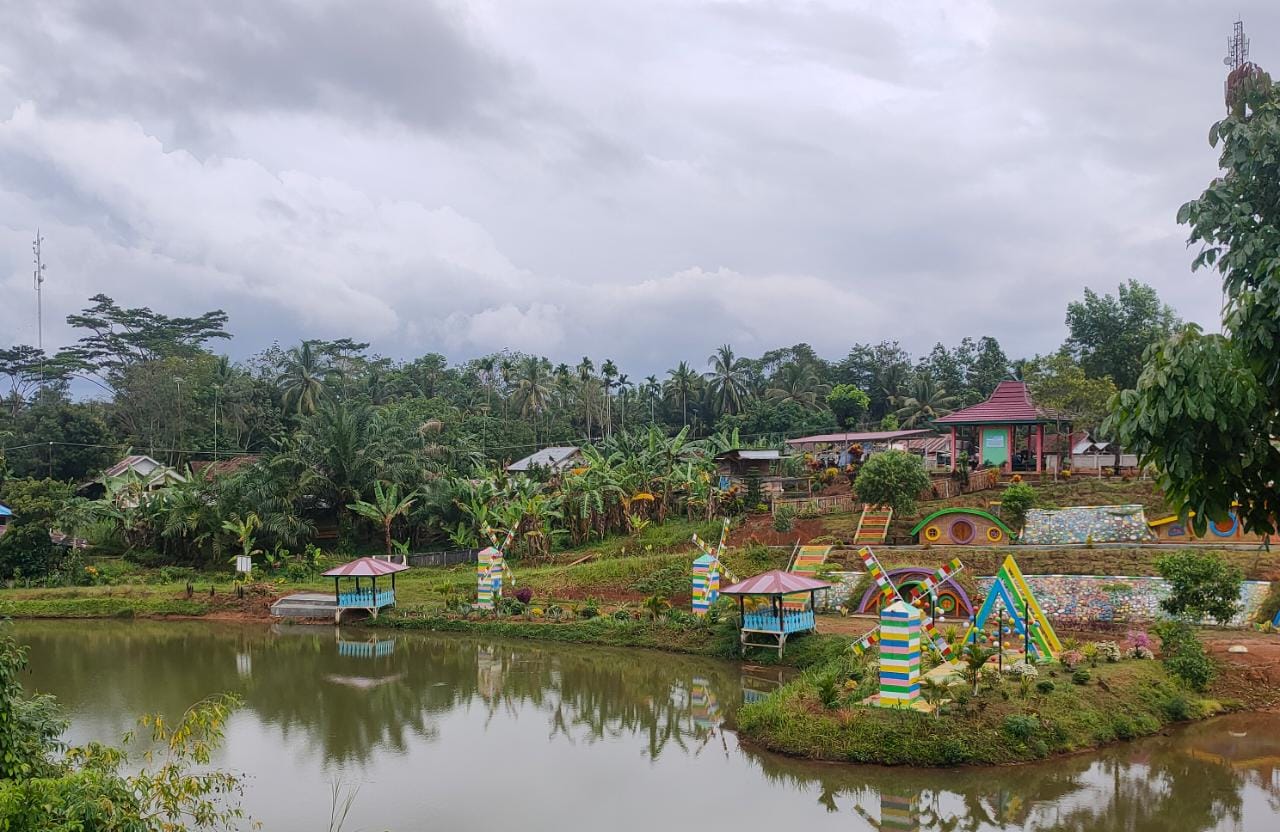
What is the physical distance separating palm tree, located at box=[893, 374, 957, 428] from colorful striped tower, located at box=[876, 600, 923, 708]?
3678 cm

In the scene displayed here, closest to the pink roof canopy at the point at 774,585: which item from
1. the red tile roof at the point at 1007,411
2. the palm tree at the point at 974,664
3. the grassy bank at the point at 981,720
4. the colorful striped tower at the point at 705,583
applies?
the colorful striped tower at the point at 705,583

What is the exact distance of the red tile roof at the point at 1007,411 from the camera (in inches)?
1249

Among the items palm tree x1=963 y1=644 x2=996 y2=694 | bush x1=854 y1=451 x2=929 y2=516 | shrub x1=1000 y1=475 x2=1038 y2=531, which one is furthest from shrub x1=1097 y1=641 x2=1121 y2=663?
bush x1=854 y1=451 x2=929 y2=516

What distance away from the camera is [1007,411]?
32.4 meters

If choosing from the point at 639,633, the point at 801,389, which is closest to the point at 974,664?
the point at 639,633

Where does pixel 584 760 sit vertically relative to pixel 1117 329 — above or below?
below

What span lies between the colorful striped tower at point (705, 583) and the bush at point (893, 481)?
633 cm

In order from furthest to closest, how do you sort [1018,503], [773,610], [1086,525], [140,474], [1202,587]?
[140,474]
[1018,503]
[1086,525]
[773,610]
[1202,587]

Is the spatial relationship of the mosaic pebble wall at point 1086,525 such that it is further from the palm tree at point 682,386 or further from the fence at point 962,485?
the palm tree at point 682,386

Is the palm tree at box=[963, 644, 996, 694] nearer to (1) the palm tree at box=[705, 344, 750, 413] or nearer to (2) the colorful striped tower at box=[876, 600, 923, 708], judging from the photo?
(2) the colorful striped tower at box=[876, 600, 923, 708]

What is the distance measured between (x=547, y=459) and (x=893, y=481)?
19870mm

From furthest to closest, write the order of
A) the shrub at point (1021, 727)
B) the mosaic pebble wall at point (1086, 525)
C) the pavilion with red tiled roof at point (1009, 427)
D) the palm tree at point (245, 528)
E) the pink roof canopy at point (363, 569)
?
1. the palm tree at point (245, 528)
2. the pavilion with red tiled roof at point (1009, 427)
3. the pink roof canopy at point (363, 569)
4. the mosaic pebble wall at point (1086, 525)
5. the shrub at point (1021, 727)

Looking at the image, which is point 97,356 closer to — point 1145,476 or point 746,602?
point 746,602

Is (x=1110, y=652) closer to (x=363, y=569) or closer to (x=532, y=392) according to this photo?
(x=363, y=569)
